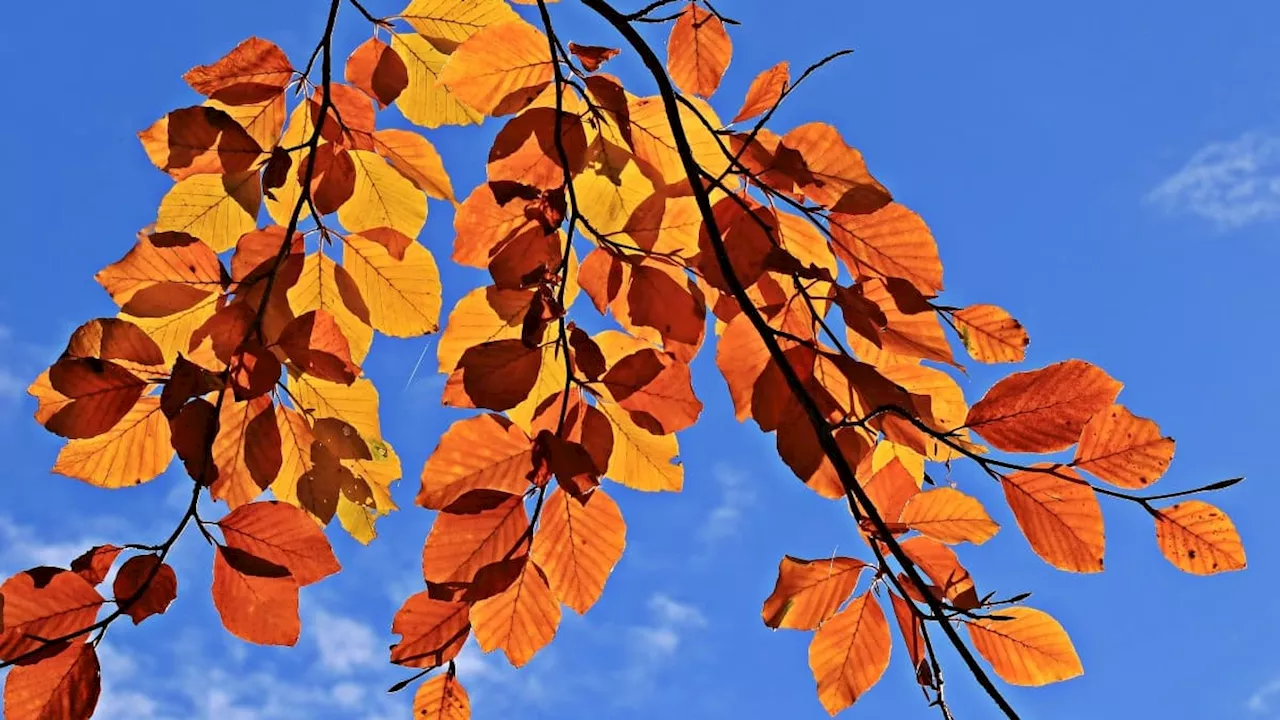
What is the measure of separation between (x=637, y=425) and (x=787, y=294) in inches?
7.9

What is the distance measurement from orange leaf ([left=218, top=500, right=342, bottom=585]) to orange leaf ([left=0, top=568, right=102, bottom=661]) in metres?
0.12

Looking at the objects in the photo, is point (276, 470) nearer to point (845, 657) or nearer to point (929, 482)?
point (845, 657)

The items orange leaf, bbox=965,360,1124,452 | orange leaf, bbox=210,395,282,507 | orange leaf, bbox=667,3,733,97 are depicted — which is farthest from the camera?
orange leaf, bbox=667,3,733,97

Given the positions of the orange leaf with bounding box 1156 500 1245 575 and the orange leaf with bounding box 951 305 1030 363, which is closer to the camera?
the orange leaf with bounding box 1156 500 1245 575

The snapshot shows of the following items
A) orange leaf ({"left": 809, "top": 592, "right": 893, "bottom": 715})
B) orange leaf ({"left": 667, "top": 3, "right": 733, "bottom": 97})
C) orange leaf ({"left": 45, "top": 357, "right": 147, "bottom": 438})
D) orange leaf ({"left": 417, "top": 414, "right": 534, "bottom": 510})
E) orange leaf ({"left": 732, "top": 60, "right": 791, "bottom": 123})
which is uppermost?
orange leaf ({"left": 667, "top": 3, "right": 733, "bottom": 97})

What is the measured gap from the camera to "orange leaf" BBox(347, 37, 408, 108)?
1077mm

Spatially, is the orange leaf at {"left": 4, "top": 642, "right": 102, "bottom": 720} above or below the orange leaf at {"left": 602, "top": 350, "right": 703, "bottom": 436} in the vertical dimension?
below

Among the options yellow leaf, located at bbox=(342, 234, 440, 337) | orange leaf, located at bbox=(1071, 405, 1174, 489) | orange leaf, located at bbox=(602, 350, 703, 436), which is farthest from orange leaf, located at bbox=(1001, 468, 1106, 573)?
yellow leaf, located at bbox=(342, 234, 440, 337)

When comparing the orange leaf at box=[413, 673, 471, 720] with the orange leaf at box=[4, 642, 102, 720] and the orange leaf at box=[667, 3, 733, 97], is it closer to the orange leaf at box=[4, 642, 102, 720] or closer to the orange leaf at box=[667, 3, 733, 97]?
the orange leaf at box=[4, 642, 102, 720]

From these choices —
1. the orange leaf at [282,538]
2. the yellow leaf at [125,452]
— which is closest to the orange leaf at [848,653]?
the orange leaf at [282,538]

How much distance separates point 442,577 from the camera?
81cm

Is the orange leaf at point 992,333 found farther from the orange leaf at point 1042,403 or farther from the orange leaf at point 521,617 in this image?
the orange leaf at point 521,617

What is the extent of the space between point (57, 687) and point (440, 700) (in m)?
0.31

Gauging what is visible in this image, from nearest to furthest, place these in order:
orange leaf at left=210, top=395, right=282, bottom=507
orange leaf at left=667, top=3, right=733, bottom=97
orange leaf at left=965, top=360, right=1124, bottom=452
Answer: orange leaf at left=965, top=360, right=1124, bottom=452
orange leaf at left=210, top=395, right=282, bottom=507
orange leaf at left=667, top=3, right=733, bottom=97
